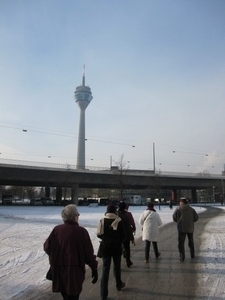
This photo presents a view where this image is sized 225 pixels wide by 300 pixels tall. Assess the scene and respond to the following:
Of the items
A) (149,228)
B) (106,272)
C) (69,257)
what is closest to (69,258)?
(69,257)

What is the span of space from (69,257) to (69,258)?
0.01 meters

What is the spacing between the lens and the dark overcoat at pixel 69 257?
3.66 metres

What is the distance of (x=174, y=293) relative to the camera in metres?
5.59

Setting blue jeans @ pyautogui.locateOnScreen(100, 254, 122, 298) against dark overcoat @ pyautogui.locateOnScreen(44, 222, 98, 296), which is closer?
dark overcoat @ pyautogui.locateOnScreen(44, 222, 98, 296)

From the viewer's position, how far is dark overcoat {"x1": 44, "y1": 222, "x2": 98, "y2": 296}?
12.0 ft

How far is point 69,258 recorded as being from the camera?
3697mm

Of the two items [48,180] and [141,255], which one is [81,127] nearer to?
[48,180]

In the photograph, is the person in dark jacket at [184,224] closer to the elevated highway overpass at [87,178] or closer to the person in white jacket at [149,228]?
the person in white jacket at [149,228]

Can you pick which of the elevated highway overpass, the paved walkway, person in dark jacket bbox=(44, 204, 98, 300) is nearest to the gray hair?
person in dark jacket bbox=(44, 204, 98, 300)

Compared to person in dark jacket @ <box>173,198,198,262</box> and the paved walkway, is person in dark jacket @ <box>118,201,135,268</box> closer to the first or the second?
the paved walkway

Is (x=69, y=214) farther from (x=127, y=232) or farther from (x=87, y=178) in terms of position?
(x=87, y=178)

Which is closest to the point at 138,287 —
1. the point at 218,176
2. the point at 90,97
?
the point at 218,176

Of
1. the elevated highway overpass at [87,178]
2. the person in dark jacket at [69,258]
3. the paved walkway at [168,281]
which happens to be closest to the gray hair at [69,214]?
the person in dark jacket at [69,258]

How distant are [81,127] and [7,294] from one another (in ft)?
480
